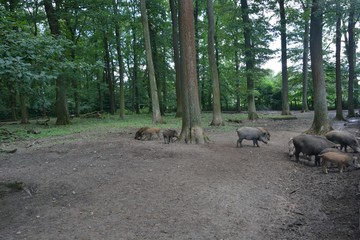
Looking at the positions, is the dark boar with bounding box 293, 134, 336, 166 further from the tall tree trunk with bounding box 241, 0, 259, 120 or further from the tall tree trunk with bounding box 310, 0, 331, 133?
the tall tree trunk with bounding box 241, 0, 259, 120

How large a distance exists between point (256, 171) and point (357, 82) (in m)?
29.0

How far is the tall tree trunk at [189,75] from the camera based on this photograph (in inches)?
427

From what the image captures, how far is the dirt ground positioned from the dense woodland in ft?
6.16

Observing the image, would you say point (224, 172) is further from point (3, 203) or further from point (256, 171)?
point (3, 203)

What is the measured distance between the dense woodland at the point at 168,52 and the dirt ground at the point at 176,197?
1877 mm

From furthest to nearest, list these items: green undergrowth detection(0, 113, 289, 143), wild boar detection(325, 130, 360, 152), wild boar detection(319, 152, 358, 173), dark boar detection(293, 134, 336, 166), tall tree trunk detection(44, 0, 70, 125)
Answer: tall tree trunk detection(44, 0, 70, 125), green undergrowth detection(0, 113, 289, 143), wild boar detection(325, 130, 360, 152), dark boar detection(293, 134, 336, 166), wild boar detection(319, 152, 358, 173)

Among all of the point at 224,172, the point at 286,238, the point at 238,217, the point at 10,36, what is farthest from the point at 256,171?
the point at 10,36

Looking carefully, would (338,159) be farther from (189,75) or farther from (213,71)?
(213,71)

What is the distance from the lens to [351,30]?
2011 cm

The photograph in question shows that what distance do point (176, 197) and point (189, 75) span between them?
631 centimetres

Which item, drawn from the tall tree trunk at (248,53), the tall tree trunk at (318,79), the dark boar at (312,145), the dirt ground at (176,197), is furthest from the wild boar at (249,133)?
the tall tree trunk at (248,53)

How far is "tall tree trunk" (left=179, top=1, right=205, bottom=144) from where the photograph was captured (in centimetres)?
1084

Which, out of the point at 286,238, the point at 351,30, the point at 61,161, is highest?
the point at 351,30

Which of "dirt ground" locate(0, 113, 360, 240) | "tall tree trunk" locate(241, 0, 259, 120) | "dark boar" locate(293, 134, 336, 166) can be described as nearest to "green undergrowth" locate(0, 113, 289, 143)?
"tall tree trunk" locate(241, 0, 259, 120)
